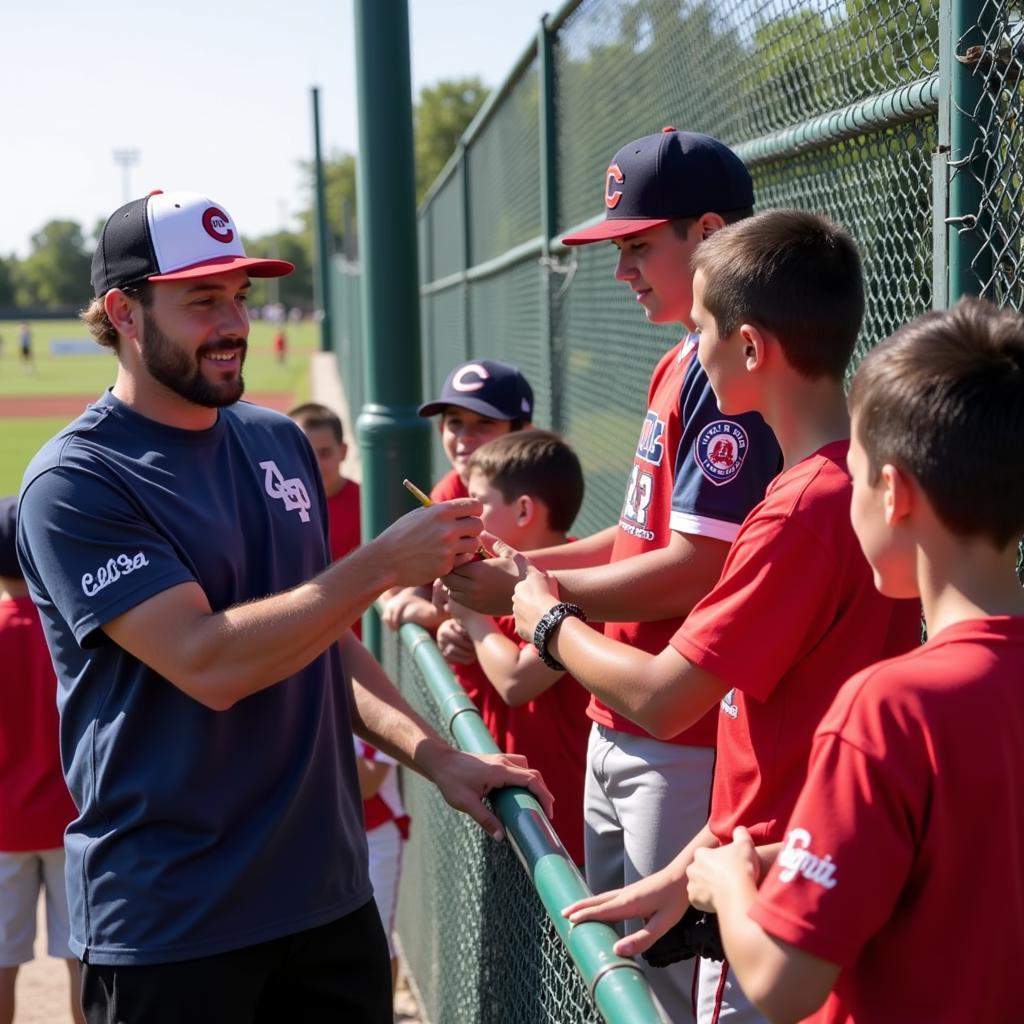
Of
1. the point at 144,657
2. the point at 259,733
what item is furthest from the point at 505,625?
the point at 144,657

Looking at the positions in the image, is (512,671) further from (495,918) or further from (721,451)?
(721,451)

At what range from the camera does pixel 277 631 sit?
7.65ft

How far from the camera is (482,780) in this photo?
8.08ft

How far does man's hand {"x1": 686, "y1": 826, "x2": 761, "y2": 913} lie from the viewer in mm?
1526

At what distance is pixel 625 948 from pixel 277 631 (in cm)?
88

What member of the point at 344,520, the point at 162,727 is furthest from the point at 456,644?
the point at 344,520

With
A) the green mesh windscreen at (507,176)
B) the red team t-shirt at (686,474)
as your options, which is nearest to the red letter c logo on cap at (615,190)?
the red team t-shirt at (686,474)

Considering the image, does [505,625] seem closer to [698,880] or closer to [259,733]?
[259,733]

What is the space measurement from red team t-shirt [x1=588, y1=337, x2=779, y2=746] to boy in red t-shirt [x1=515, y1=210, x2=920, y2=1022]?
0.35 meters

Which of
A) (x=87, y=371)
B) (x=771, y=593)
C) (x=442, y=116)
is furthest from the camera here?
(x=442, y=116)

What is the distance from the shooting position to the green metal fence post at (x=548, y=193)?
5.57 metres

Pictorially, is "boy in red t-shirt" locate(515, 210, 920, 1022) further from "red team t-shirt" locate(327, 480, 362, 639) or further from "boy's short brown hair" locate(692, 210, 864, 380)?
"red team t-shirt" locate(327, 480, 362, 639)

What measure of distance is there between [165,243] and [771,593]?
55.5 inches

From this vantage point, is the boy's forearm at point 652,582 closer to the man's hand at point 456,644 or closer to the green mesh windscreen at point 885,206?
the green mesh windscreen at point 885,206
